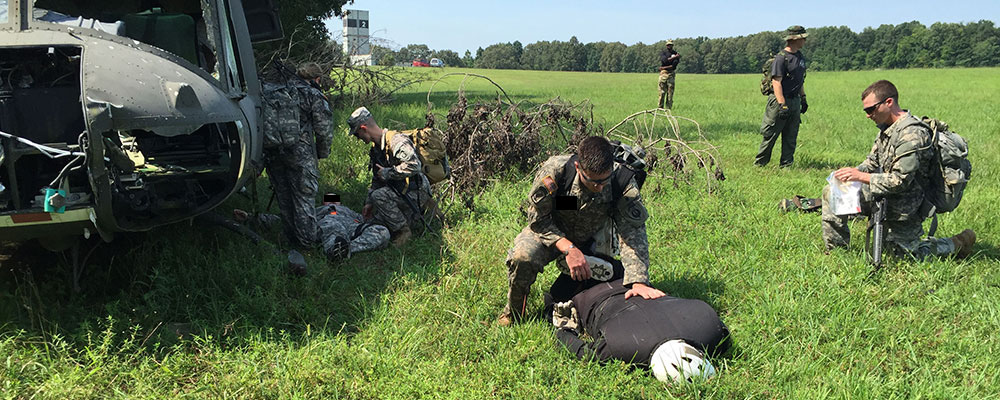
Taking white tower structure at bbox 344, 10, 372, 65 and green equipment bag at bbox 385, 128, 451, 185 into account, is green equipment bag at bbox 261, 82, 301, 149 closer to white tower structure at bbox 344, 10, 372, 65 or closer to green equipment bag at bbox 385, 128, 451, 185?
green equipment bag at bbox 385, 128, 451, 185

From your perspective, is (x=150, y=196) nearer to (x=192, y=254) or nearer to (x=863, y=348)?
(x=192, y=254)

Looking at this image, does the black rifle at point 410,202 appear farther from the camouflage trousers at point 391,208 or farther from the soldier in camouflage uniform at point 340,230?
the soldier in camouflage uniform at point 340,230

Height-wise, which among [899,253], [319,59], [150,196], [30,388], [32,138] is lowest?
[30,388]

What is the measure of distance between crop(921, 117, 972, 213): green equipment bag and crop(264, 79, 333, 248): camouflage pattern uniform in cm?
445

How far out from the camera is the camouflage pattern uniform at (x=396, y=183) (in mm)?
5191

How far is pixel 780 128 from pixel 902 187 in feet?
13.2

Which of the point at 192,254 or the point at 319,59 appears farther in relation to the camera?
the point at 319,59

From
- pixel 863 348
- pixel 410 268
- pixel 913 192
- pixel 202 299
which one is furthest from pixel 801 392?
pixel 202 299

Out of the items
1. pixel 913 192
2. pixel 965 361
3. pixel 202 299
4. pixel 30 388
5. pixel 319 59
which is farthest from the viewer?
pixel 319 59

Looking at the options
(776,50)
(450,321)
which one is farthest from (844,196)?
(776,50)

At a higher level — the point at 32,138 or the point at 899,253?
the point at 32,138

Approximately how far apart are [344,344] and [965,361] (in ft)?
10.9

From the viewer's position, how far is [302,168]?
493 cm

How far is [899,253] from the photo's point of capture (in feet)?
15.3
